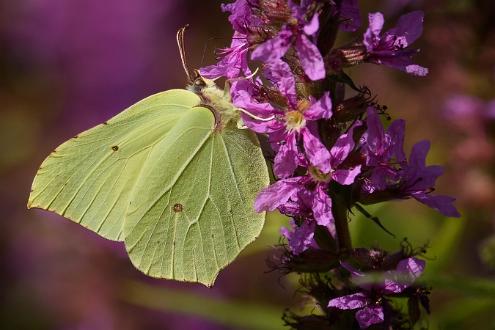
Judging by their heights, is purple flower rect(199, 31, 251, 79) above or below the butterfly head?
above

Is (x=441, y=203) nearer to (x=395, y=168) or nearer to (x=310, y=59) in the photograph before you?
(x=395, y=168)

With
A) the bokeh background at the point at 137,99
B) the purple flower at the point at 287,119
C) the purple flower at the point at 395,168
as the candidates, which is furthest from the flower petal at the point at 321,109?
the bokeh background at the point at 137,99

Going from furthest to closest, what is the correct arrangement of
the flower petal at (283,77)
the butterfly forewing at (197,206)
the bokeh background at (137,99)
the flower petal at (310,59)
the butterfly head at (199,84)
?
1. the bokeh background at (137,99)
2. the butterfly head at (199,84)
3. the butterfly forewing at (197,206)
4. the flower petal at (283,77)
5. the flower petal at (310,59)

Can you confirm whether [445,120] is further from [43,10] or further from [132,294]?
[43,10]

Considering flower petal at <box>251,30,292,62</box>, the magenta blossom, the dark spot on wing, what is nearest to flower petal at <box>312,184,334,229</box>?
the magenta blossom

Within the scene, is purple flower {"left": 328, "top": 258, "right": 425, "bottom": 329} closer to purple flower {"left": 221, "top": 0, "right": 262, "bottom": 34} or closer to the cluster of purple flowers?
the cluster of purple flowers

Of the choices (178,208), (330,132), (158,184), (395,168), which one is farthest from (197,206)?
(395,168)

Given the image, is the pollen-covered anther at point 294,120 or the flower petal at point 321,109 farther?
the pollen-covered anther at point 294,120

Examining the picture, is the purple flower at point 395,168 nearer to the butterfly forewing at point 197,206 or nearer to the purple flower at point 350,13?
the purple flower at point 350,13

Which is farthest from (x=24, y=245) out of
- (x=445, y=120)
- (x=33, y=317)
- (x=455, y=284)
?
(x=455, y=284)
